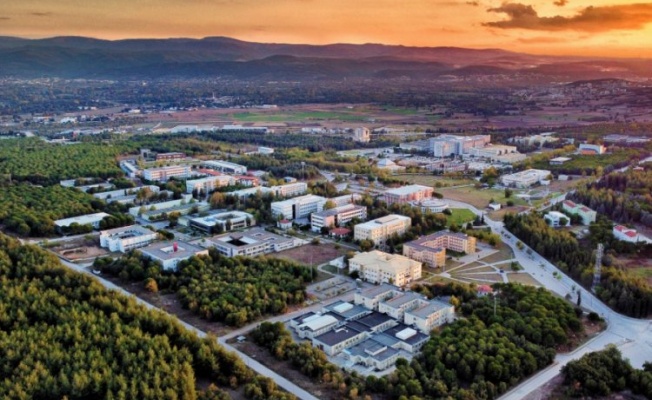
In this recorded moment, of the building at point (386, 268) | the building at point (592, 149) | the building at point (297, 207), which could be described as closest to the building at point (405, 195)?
the building at point (297, 207)

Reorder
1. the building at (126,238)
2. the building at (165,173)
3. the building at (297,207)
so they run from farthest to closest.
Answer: the building at (165,173) < the building at (297,207) < the building at (126,238)

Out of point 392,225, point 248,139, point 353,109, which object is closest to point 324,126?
point 248,139

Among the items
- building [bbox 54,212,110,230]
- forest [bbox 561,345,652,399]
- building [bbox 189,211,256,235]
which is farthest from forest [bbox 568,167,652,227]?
building [bbox 54,212,110,230]

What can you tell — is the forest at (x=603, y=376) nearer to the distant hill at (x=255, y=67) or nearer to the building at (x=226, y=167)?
the building at (x=226, y=167)

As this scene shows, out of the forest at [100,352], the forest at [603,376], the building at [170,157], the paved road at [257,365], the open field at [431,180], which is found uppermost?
the forest at [100,352]

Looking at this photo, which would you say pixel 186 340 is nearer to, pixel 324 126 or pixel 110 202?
pixel 110 202

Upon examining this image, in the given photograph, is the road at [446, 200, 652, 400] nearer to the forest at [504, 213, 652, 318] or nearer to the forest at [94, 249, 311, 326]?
Answer: the forest at [504, 213, 652, 318]

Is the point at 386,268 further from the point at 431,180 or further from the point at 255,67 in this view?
the point at 255,67
